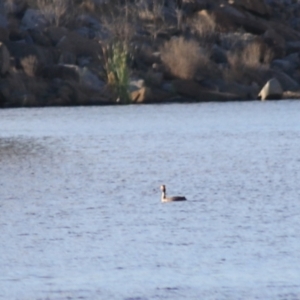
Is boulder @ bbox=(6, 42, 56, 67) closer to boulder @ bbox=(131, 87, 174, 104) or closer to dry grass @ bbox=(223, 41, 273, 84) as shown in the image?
boulder @ bbox=(131, 87, 174, 104)

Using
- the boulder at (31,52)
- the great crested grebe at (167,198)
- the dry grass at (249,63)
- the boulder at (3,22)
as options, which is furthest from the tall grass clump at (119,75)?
the great crested grebe at (167,198)

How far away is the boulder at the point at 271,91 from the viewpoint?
1876 inches

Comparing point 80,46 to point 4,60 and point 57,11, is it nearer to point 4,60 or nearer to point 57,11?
point 57,11

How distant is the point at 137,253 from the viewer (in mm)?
15500

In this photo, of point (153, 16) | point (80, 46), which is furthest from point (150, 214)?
point (153, 16)

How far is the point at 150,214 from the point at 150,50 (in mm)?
36739

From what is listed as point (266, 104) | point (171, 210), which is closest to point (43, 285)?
point (171, 210)

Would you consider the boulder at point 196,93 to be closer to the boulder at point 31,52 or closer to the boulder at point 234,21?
the boulder at point 31,52

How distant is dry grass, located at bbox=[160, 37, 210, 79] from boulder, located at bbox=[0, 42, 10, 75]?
6.39 metres

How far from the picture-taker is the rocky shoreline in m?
48.8

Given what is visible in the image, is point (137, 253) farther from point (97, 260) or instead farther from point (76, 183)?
point (76, 183)

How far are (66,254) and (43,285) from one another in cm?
178

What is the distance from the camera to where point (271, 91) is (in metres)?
47.7

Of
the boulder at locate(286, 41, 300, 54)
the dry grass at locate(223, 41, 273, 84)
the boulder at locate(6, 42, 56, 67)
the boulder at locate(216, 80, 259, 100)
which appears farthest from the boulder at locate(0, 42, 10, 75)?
the boulder at locate(286, 41, 300, 54)
